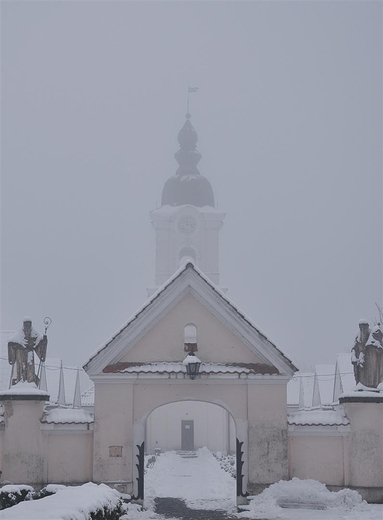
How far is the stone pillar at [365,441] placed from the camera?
19.8m

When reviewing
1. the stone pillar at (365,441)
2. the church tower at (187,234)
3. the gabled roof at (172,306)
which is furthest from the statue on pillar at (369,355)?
the church tower at (187,234)

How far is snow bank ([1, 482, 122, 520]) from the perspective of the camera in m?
8.75

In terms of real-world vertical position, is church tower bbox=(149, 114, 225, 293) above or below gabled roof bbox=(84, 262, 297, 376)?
above

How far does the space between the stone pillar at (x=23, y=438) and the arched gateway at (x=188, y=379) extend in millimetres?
1499

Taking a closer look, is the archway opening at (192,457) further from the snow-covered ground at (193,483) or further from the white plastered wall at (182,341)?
the white plastered wall at (182,341)

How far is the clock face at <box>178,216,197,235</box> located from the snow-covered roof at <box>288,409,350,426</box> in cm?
3277

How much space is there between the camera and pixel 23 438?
20.0 metres

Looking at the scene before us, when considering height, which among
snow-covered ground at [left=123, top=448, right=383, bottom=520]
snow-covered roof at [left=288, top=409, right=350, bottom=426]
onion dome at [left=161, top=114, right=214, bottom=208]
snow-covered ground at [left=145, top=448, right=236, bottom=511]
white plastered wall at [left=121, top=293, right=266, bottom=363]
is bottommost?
snow-covered ground at [left=145, top=448, right=236, bottom=511]

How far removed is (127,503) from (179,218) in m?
34.7

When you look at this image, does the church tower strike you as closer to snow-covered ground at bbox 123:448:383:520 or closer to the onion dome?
the onion dome

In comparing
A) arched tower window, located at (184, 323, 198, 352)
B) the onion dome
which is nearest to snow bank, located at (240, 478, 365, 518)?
arched tower window, located at (184, 323, 198, 352)

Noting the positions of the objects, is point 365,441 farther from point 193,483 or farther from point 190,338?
point 193,483

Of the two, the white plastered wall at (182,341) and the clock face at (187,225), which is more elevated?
the clock face at (187,225)

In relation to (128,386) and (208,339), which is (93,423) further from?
(208,339)
